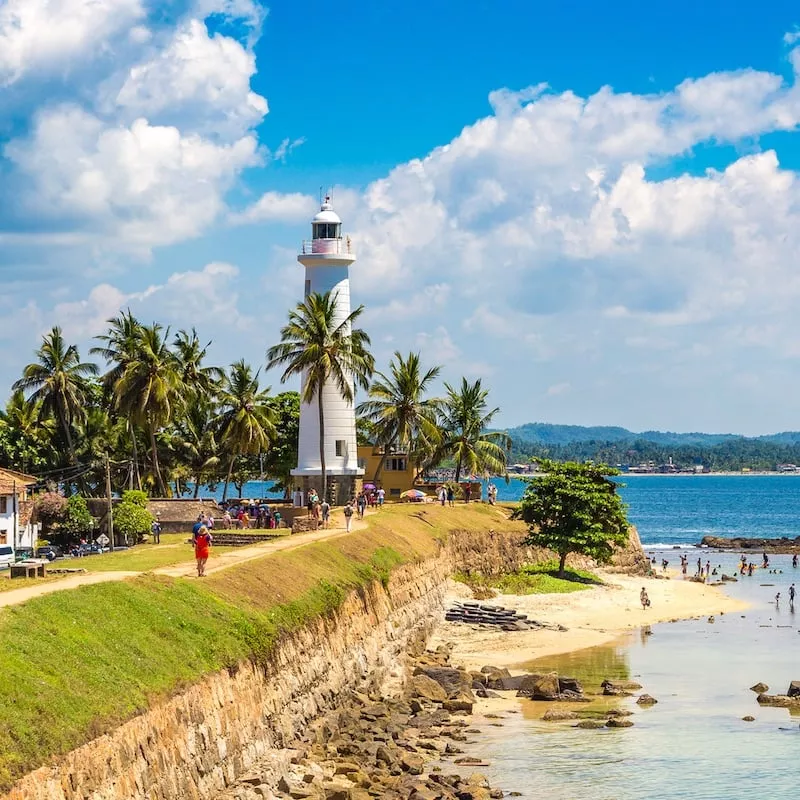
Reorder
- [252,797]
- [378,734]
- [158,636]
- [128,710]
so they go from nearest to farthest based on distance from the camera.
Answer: [128,710], [252,797], [158,636], [378,734]

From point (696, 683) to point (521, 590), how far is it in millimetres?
19701

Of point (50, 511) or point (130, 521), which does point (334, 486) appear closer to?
point (130, 521)

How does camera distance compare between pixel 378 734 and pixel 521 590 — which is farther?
pixel 521 590

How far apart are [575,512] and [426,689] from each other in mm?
28341

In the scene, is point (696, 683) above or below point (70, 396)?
below

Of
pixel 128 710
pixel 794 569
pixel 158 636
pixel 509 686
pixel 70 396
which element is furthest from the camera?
pixel 794 569

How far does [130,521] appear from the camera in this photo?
58.7 meters

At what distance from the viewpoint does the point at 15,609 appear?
91.0ft

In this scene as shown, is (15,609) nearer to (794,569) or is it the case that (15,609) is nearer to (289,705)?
(289,705)

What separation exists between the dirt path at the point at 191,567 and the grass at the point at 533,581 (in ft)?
25.5

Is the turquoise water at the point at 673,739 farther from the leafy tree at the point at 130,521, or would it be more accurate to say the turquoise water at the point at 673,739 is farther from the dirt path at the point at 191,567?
the leafy tree at the point at 130,521

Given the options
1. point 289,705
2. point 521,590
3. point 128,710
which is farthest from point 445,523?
point 128,710

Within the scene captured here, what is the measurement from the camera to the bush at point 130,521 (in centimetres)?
5869

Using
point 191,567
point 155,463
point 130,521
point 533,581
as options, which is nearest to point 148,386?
point 155,463
